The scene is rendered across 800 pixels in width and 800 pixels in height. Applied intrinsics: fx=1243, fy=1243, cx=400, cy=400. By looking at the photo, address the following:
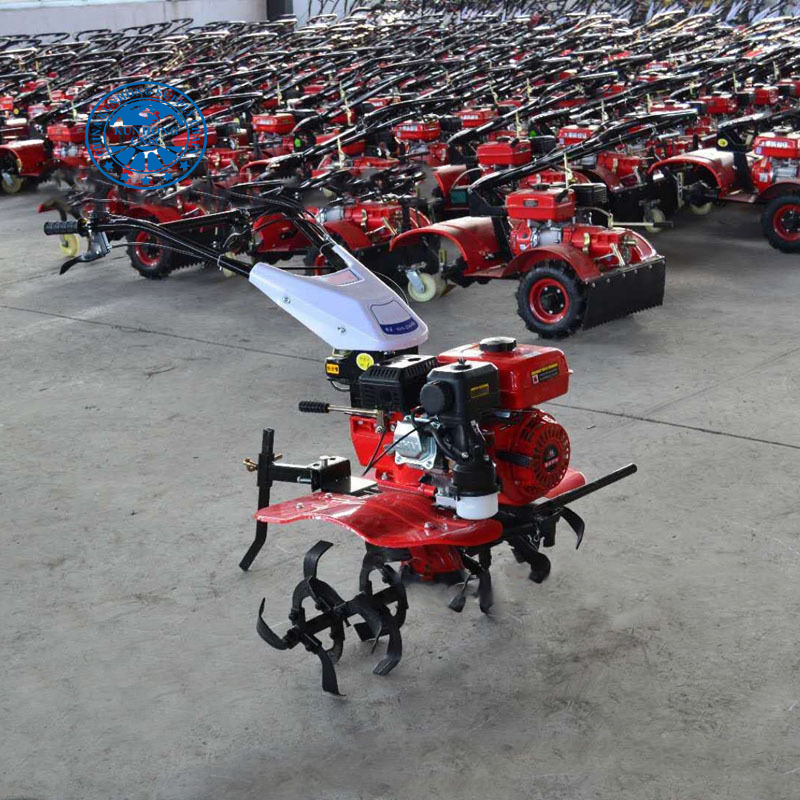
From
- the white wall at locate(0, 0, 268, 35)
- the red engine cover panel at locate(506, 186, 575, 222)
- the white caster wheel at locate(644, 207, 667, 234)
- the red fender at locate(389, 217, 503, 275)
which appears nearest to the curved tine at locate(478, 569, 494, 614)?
the red engine cover panel at locate(506, 186, 575, 222)

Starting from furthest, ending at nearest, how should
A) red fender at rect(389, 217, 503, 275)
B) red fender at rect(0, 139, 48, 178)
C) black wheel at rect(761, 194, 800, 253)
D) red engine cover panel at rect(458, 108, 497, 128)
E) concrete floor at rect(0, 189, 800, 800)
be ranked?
red fender at rect(0, 139, 48, 178), red engine cover panel at rect(458, 108, 497, 128), black wheel at rect(761, 194, 800, 253), red fender at rect(389, 217, 503, 275), concrete floor at rect(0, 189, 800, 800)

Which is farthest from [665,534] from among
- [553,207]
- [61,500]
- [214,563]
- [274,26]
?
[274,26]

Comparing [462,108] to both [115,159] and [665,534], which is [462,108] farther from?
[665,534]

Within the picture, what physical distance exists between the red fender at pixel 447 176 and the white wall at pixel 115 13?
14281mm

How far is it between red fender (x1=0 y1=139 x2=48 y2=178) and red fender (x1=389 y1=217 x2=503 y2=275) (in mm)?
5613

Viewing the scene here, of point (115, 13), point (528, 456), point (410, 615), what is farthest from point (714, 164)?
point (115, 13)

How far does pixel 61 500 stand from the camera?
4.09m

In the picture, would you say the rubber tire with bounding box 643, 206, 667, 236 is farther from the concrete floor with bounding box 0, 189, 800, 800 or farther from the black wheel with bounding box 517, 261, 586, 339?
the concrete floor with bounding box 0, 189, 800, 800

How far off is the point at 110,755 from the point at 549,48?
38.0 feet

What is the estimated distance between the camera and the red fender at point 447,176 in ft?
25.9

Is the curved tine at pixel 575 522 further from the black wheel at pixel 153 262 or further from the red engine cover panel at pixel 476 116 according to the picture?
the red engine cover panel at pixel 476 116

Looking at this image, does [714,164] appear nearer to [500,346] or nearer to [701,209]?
[701,209]

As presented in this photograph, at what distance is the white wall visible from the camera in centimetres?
2011

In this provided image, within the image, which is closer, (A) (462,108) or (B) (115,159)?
(B) (115,159)
